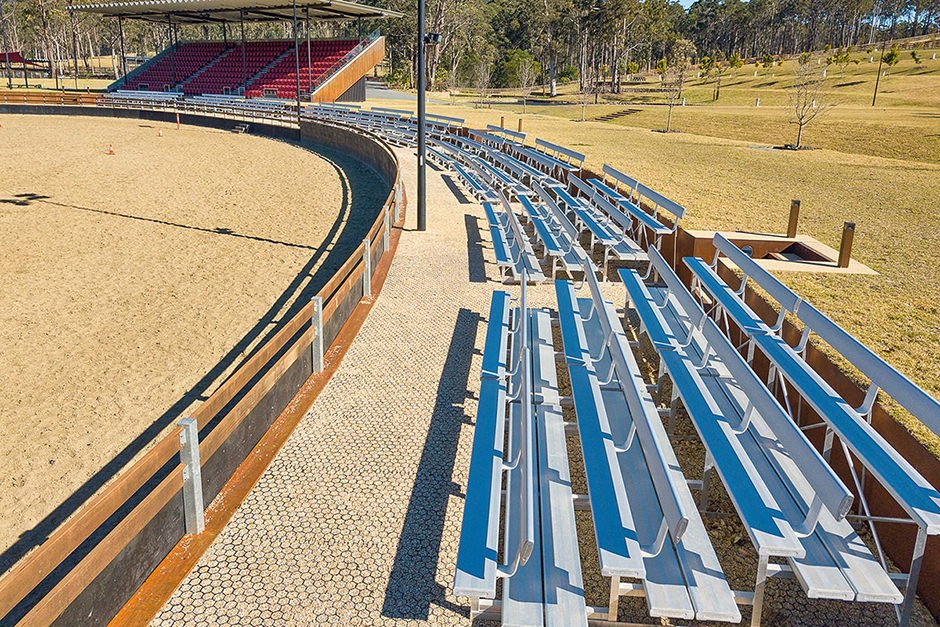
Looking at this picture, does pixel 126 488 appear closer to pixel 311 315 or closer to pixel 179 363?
pixel 311 315

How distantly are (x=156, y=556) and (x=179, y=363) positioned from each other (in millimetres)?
4755

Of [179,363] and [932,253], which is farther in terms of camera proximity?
[932,253]

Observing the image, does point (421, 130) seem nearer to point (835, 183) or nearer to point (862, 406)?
point (862, 406)

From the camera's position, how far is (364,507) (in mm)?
4855

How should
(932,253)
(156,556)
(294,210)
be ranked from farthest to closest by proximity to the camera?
(294,210)
(932,253)
(156,556)

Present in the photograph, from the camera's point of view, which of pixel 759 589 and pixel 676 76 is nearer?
pixel 759 589

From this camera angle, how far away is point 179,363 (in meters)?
8.41

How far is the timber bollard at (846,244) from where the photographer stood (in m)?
10.4

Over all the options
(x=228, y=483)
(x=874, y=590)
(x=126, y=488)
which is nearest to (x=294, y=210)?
(x=228, y=483)

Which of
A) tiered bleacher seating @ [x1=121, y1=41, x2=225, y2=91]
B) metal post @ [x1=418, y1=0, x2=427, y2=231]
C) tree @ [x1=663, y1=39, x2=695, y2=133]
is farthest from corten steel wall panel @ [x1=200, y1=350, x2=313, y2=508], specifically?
tiered bleacher seating @ [x1=121, y1=41, x2=225, y2=91]

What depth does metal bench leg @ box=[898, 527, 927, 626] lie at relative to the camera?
3.72m

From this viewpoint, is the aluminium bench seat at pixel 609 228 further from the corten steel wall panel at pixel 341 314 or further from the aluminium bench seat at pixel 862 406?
the corten steel wall panel at pixel 341 314

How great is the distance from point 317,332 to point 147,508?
3.08m

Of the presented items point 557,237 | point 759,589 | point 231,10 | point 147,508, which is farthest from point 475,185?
point 231,10
